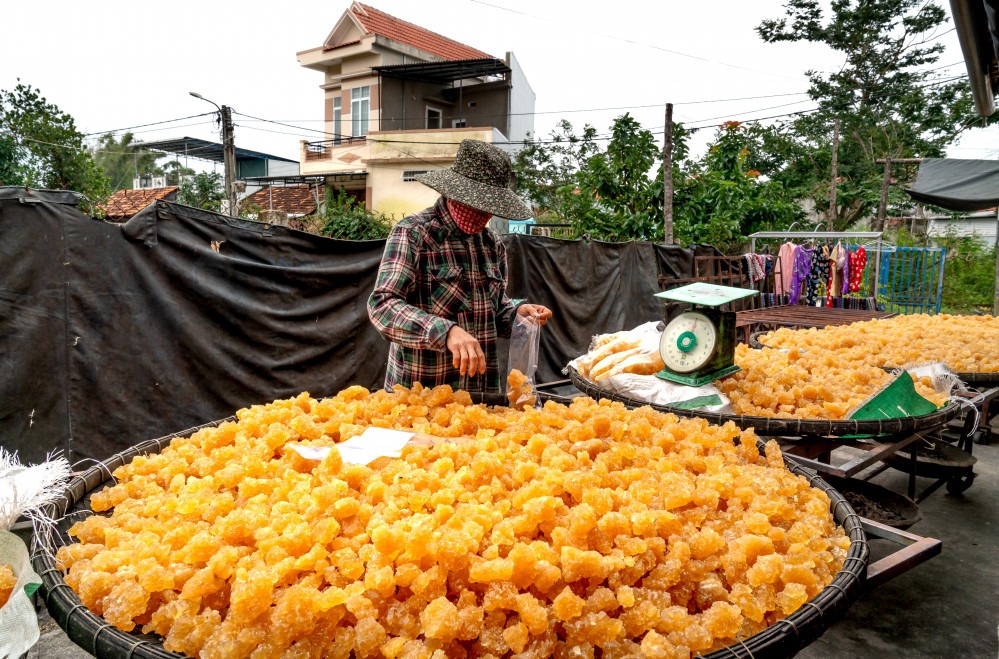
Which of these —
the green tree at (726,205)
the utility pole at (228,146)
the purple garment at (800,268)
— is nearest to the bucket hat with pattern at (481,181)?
the purple garment at (800,268)

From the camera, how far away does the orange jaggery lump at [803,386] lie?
77.2 inches

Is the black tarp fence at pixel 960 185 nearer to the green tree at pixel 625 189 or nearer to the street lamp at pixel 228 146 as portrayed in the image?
the green tree at pixel 625 189

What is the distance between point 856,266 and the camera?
27.5 feet

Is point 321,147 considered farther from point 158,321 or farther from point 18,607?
point 18,607

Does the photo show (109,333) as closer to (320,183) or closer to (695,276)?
(695,276)

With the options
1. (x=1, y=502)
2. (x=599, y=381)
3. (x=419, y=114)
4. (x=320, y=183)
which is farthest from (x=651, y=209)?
(x=320, y=183)

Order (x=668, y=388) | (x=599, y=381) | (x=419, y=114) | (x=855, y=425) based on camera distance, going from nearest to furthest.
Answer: (x=855, y=425), (x=668, y=388), (x=599, y=381), (x=419, y=114)

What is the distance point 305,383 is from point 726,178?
9744 millimetres

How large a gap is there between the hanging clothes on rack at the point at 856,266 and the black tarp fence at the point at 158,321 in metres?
7.18

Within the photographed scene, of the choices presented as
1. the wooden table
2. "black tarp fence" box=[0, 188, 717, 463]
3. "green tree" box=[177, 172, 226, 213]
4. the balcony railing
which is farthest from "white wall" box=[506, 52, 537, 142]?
"black tarp fence" box=[0, 188, 717, 463]

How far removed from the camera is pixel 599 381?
90.7 inches

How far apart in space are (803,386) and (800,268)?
7405 millimetres

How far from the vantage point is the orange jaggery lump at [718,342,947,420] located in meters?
1.96

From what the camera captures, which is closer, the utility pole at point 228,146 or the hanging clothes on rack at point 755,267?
the hanging clothes on rack at point 755,267
